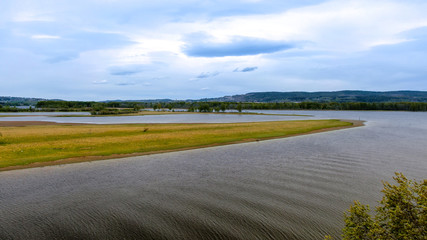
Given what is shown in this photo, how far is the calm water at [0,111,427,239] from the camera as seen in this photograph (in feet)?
32.8

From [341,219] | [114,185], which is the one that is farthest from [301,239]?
[114,185]

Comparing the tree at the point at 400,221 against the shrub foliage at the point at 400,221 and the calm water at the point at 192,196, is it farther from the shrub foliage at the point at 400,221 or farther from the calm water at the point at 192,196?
the calm water at the point at 192,196

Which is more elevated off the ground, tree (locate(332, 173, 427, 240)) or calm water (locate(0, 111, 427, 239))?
tree (locate(332, 173, 427, 240))

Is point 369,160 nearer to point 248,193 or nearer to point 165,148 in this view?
point 248,193

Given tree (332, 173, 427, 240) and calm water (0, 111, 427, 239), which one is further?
calm water (0, 111, 427, 239)

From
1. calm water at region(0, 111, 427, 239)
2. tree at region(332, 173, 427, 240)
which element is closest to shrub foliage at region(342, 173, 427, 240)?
tree at region(332, 173, 427, 240)

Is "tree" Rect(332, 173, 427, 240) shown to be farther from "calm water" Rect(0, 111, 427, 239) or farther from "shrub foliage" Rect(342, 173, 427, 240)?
"calm water" Rect(0, 111, 427, 239)

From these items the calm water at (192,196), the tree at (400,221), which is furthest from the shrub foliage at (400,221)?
the calm water at (192,196)

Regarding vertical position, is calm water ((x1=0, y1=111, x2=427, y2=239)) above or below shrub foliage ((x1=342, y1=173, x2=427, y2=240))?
below

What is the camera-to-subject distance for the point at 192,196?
44.2ft

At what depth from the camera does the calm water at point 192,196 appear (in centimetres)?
1000

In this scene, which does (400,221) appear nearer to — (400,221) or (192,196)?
(400,221)

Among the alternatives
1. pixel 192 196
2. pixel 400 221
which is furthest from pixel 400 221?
pixel 192 196

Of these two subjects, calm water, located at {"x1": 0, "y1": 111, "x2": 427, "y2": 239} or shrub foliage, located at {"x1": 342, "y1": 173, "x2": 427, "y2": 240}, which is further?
calm water, located at {"x1": 0, "y1": 111, "x2": 427, "y2": 239}
